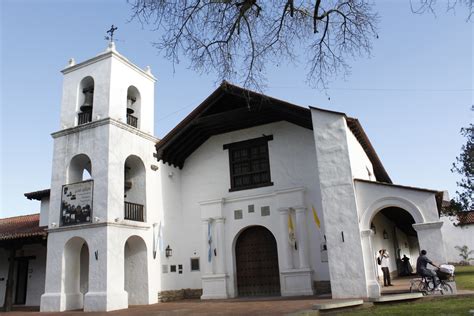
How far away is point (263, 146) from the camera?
52.2 feet

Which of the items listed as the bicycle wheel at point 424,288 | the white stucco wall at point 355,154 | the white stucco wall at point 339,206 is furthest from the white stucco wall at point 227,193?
the bicycle wheel at point 424,288

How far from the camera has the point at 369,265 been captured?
11797 mm

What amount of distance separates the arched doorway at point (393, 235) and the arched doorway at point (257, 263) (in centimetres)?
411

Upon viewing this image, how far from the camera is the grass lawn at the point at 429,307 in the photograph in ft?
26.0

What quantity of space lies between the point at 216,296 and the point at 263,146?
5840 mm

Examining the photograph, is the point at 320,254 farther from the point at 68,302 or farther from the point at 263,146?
the point at 68,302

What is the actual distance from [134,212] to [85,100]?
4965 mm

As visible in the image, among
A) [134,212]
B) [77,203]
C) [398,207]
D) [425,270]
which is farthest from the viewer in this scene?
[134,212]

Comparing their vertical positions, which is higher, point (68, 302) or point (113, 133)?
point (113, 133)

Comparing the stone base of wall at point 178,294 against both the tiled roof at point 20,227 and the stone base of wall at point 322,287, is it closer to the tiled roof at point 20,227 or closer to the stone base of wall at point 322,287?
the stone base of wall at point 322,287

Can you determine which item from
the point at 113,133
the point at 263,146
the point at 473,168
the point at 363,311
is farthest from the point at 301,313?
the point at 473,168

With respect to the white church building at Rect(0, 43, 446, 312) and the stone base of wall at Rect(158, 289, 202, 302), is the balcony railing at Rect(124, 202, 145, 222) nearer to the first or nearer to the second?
the white church building at Rect(0, 43, 446, 312)

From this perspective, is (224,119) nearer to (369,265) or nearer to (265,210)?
(265,210)

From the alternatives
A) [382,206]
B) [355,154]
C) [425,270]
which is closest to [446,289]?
A: [425,270]
